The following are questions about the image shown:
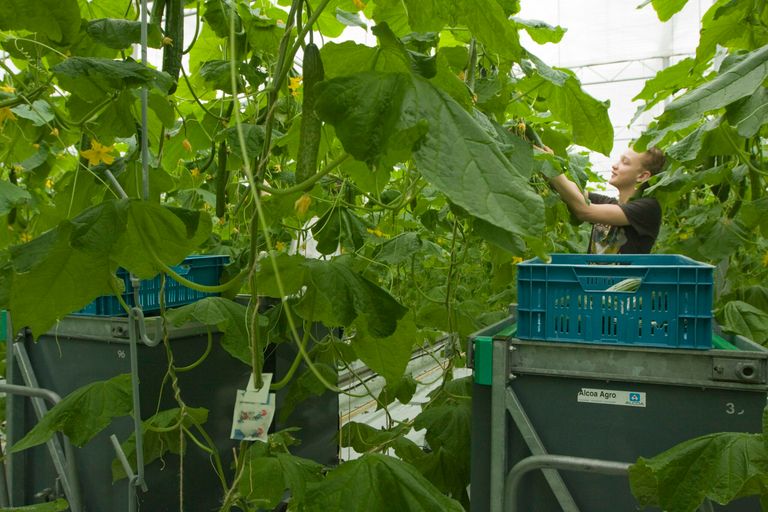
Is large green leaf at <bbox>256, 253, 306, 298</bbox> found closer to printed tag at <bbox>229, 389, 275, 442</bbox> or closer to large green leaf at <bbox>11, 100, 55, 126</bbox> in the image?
printed tag at <bbox>229, 389, 275, 442</bbox>

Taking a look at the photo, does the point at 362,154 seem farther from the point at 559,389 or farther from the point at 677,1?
the point at 677,1

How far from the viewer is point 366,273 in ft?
6.18

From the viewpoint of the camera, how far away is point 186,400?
6.17 feet

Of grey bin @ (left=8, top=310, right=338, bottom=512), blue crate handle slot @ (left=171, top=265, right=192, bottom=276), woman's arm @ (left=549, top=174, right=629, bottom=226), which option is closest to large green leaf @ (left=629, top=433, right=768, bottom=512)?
woman's arm @ (left=549, top=174, right=629, bottom=226)

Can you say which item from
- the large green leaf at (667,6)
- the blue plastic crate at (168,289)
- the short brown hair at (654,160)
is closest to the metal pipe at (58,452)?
the blue plastic crate at (168,289)

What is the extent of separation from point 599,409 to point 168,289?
1.31m

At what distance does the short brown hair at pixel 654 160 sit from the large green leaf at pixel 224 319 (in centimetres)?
191

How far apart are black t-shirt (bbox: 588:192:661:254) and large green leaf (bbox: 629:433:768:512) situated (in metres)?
1.52

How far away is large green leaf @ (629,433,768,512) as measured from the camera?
0.85m

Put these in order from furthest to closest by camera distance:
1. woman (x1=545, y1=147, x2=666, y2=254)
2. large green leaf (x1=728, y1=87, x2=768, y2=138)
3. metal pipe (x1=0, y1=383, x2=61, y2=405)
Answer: woman (x1=545, y1=147, x2=666, y2=254), metal pipe (x1=0, y1=383, x2=61, y2=405), large green leaf (x1=728, y1=87, x2=768, y2=138)

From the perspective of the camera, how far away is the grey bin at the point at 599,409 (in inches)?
44.8

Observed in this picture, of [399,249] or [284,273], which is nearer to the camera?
[284,273]

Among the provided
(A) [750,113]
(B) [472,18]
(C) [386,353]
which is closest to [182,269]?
(C) [386,353]

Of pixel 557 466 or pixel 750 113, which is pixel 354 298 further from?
pixel 750 113
